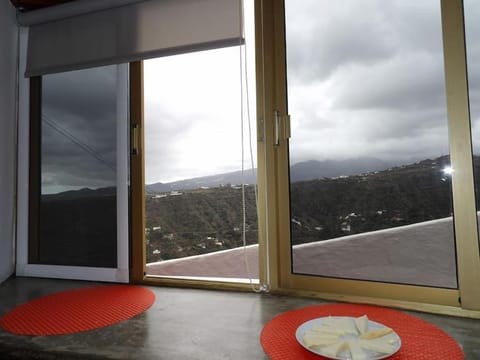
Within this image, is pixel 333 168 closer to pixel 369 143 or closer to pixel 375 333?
pixel 369 143

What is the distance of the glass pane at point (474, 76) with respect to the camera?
1150 mm

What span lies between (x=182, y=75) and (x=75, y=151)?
0.76 meters

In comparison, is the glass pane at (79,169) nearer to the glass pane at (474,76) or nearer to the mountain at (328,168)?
the mountain at (328,168)

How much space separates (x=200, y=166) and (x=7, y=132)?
1.08 meters

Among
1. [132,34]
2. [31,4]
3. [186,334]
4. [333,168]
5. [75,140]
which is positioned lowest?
[186,334]

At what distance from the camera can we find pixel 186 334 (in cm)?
104

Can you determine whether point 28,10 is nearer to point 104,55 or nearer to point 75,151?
point 104,55

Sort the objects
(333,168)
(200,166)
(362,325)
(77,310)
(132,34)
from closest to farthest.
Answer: (362,325)
(77,310)
(333,168)
(132,34)
(200,166)

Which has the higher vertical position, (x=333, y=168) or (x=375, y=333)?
(x=333, y=168)

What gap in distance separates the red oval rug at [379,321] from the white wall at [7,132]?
1536 mm

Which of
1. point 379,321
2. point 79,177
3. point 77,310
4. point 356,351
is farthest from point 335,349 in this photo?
point 79,177

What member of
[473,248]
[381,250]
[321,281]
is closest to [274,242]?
[321,281]

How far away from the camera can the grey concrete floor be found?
0.92m

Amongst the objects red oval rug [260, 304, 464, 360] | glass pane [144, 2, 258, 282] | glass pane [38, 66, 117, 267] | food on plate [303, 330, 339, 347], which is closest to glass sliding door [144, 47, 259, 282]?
glass pane [144, 2, 258, 282]
